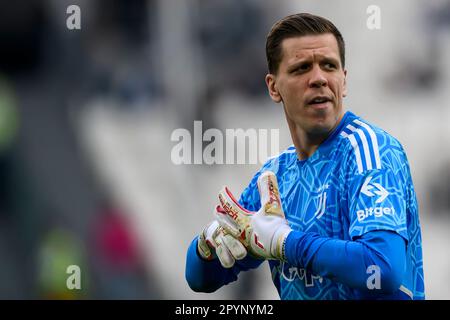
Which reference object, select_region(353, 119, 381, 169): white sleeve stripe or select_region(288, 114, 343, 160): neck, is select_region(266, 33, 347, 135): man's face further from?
select_region(353, 119, 381, 169): white sleeve stripe

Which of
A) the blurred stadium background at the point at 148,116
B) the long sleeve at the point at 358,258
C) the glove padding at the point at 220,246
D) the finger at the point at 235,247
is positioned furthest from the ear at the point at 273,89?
the blurred stadium background at the point at 148,116

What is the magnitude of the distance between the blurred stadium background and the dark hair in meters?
4.16

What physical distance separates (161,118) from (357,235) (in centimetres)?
566

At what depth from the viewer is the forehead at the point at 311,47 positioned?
3.35 metres

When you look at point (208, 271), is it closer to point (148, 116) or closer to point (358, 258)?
point (358, 258)

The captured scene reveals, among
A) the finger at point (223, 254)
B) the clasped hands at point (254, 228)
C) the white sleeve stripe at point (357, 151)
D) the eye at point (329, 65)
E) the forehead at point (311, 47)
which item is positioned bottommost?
the finger at point (223, 254)

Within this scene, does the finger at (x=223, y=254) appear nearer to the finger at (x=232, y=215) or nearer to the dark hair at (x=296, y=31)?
the finger at (x=232, y=215)

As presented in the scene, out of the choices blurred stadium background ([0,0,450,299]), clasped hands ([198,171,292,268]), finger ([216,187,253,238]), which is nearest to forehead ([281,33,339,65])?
clasped hands ([198,171,292,268])

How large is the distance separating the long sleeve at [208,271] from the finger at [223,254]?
0.28 metres

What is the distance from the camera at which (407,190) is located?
10.4 ft

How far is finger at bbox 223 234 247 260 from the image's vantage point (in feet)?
10.8

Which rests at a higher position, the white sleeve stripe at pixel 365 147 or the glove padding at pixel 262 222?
the white sleeve stripe at pixel 365 147
